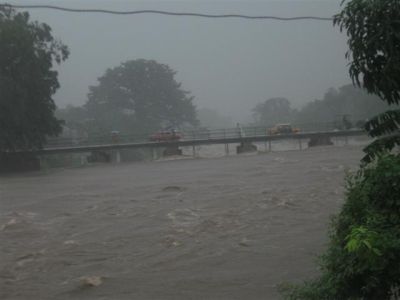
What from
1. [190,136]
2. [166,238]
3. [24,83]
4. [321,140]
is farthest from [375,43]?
[190,136]

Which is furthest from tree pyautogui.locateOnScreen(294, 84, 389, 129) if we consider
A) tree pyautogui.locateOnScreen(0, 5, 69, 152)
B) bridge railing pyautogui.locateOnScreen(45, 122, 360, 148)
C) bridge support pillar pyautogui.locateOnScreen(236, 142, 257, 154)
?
tree pyautogui.locateOnScreen(0, 5, 69, 152)

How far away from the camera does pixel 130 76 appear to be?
7725 centimetres

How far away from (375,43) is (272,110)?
94.4 m

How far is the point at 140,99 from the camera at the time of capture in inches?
2980

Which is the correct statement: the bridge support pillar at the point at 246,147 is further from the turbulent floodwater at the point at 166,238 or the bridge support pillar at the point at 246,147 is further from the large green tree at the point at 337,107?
the turbulent floodwater at the point at 166,238

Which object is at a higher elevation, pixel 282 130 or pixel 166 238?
pixel 282 130

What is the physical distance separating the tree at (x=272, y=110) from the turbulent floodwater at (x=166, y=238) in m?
71.7

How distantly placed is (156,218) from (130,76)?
62708 millimetres

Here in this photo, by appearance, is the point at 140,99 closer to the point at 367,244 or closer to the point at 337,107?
the point at 337,107

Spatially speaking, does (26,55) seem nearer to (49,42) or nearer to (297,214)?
(49,42)

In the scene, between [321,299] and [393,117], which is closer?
[321,299]

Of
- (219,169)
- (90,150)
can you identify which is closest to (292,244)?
(219,169)

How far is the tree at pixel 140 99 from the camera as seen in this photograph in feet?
240

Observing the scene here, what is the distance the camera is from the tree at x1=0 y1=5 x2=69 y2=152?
38531 millimetres
